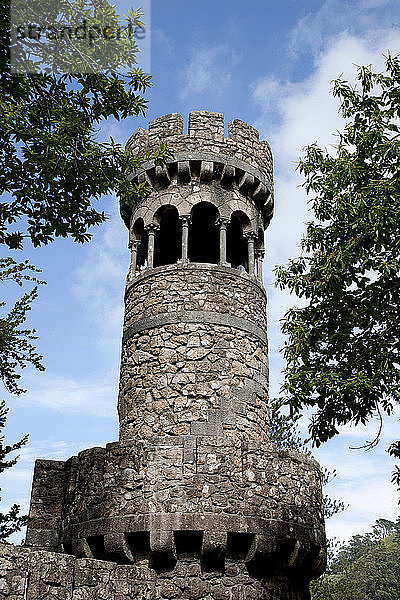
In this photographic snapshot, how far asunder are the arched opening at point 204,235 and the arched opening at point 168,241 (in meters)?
0.33

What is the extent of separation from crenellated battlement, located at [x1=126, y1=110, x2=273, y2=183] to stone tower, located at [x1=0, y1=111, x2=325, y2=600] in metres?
0.03

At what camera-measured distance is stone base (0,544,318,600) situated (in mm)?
6273

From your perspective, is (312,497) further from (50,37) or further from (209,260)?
(50,37)

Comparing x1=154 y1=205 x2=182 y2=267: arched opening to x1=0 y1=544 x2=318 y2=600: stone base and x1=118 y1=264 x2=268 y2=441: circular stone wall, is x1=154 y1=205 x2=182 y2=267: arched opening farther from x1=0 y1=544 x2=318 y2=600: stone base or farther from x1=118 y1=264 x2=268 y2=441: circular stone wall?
x1=0 y1=544 x2=318 y2=600: stone base

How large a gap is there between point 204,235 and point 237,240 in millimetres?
804

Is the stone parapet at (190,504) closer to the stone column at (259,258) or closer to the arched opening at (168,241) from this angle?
the stone column at (259,258)

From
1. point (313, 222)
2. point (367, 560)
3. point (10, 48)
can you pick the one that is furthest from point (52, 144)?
point (367, 560)

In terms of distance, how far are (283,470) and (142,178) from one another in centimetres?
675

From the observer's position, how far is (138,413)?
1102cm

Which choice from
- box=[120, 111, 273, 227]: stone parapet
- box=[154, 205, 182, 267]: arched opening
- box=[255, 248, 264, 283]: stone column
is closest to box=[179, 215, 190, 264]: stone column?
box=[120, 111, 273, 227]: stone parapet

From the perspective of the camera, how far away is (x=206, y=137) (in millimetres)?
12859

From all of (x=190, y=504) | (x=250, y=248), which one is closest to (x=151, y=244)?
(x=250, y=248)

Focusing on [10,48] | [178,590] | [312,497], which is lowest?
[178,590]

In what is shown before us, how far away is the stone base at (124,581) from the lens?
627cm
